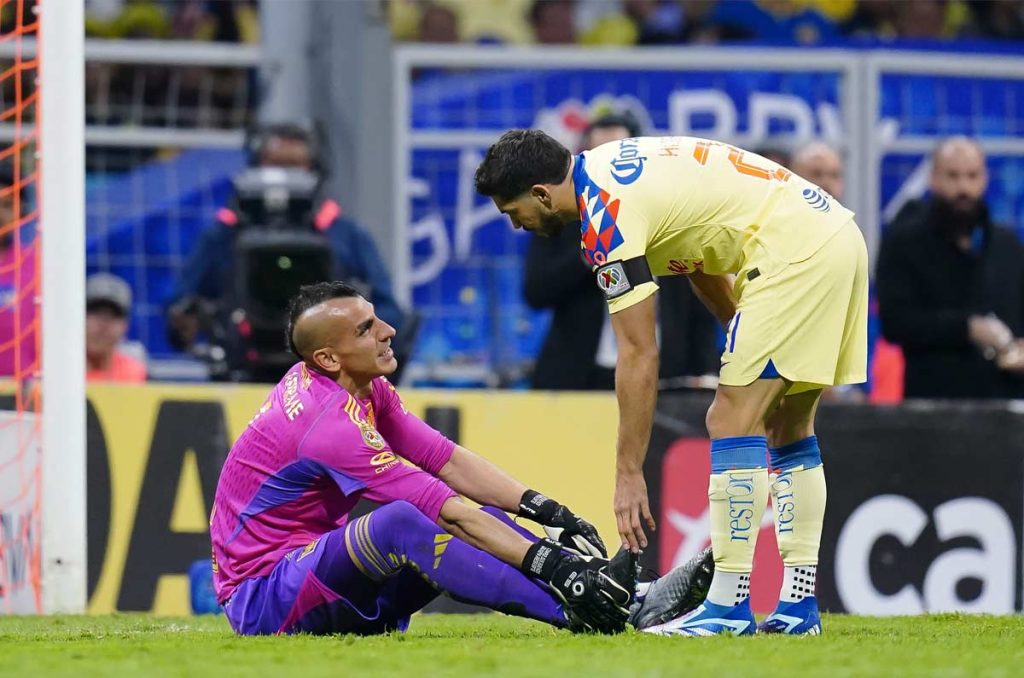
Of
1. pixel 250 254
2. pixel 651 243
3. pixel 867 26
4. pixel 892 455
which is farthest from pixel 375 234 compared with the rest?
pixel 867 26

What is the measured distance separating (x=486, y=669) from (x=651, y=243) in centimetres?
166

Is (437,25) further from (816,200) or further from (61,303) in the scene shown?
(816,200)

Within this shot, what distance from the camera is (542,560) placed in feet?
18.5

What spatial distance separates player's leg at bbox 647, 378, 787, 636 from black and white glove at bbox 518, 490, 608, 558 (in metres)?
0.36

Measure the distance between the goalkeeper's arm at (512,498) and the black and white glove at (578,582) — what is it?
244 mm

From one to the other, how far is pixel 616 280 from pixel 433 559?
1.07m

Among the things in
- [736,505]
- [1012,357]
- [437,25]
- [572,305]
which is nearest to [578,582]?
[736,505]

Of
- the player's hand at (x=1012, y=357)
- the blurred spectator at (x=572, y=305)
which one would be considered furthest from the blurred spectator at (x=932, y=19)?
the blurred spectator at (x=572, y=305)

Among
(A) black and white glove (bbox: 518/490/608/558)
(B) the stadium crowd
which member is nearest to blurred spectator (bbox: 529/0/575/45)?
(B) the stadium crowd

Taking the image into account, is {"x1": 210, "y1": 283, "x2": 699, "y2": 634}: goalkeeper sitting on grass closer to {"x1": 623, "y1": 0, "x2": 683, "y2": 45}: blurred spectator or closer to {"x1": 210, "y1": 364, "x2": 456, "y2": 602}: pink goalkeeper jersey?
{"x1": 210, "y1": 364, "x2": 456, "y2": 602}: pink goalkeeper jersey

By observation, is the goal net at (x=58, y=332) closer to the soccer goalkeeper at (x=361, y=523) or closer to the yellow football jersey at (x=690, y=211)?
the soccer goalkeeper at (x=361, y=523)

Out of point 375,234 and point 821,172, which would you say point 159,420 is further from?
point 821,172

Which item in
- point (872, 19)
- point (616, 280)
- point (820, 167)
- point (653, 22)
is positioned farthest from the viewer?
point (872, 19)

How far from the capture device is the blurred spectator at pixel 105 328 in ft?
30.8
